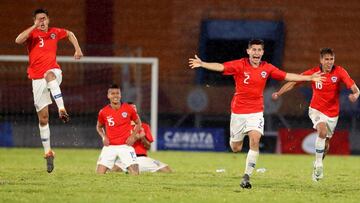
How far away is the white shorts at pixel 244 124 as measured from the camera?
1267 centimetres

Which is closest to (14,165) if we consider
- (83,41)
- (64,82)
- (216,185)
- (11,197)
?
(216,185)

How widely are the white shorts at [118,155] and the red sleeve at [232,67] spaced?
102 inches

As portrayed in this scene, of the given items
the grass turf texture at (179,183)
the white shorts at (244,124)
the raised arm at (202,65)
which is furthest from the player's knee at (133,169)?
the raised arm at (202,65)

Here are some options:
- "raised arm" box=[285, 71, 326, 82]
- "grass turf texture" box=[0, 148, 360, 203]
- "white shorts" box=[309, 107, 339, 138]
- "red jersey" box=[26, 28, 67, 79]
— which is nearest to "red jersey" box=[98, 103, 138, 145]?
"grass turf texture" box=[0, 148, 360, 203]

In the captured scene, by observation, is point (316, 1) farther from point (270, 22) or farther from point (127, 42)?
point (127, 42)

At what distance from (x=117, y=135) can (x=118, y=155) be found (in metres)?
0.30

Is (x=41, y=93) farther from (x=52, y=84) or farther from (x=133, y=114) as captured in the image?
(x=133, y=114)

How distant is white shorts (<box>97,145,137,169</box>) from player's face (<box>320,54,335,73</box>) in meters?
3.11

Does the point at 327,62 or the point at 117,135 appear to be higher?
the point at 327,62

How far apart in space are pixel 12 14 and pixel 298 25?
896 cm

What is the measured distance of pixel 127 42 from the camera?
30.3 metres

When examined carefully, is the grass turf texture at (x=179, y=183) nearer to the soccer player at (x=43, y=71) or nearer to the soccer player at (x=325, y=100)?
the soccer player at (x=325, y=100)

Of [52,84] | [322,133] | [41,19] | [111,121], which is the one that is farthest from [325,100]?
[41,19]

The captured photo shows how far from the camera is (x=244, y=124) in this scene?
1298cm
